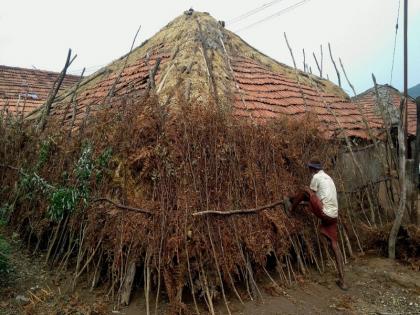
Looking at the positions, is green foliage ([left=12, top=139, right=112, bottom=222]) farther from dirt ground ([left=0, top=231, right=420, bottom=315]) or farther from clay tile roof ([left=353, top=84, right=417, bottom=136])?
clay tile roof ([left=353, top=84, right=417, bottom=136])

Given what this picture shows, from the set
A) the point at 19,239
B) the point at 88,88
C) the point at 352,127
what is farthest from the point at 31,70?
the point at 352,127

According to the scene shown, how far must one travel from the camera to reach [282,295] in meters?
4.73

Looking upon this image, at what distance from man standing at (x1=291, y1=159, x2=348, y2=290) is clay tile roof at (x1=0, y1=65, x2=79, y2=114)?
8.15 m

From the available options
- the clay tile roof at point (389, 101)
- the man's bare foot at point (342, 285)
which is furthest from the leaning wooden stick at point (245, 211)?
the clay tile roof at point (389, 101)

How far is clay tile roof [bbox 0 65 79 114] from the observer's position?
10.5 metres

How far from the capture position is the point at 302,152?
6.01m

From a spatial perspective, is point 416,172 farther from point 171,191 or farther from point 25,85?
point 25,85

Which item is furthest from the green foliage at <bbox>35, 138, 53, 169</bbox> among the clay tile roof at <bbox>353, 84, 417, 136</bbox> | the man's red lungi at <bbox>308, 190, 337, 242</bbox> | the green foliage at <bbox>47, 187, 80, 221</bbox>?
the clay tile roof at <bbox>353, 84, 417, 136</bbox>

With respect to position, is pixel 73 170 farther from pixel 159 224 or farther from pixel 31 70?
pixel 31 70

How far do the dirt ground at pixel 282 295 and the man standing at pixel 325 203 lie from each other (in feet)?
1.16

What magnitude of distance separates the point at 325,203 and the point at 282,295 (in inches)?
51.4

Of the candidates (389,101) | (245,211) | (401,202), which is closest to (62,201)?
(245,211)

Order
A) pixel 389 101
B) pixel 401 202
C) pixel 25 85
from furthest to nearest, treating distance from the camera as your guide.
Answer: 1. pixel 389 101
2. pixel 25 85
3. pixel 401 202

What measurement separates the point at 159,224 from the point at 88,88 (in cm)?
501
